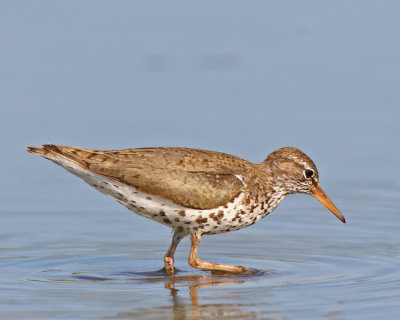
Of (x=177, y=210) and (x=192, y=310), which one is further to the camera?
(x=177, y=210)

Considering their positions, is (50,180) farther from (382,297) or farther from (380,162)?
(382,297)

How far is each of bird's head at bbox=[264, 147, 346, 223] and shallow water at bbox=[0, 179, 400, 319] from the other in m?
0.82

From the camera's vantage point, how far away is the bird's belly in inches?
510

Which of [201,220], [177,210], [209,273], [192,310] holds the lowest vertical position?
[192,310]

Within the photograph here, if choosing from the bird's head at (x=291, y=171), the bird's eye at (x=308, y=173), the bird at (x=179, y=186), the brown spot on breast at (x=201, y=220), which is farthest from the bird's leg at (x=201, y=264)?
the bird's eye at (x=308, y=173)

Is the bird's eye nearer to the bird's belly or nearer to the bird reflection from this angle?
the bird's belly

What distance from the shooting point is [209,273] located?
13406mm

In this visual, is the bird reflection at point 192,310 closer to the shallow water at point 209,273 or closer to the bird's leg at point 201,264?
the shallow water at point 209,273

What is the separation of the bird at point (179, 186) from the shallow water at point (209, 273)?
0.59 metres

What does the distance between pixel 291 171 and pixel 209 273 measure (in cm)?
166

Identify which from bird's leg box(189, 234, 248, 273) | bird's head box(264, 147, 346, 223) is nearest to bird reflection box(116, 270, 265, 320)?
bird's leg box(189, 234, 248, 273)

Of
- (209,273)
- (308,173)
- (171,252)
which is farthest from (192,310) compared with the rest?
(308,173)

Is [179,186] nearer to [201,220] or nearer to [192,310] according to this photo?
[201,220]

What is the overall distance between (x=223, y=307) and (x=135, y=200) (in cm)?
210
